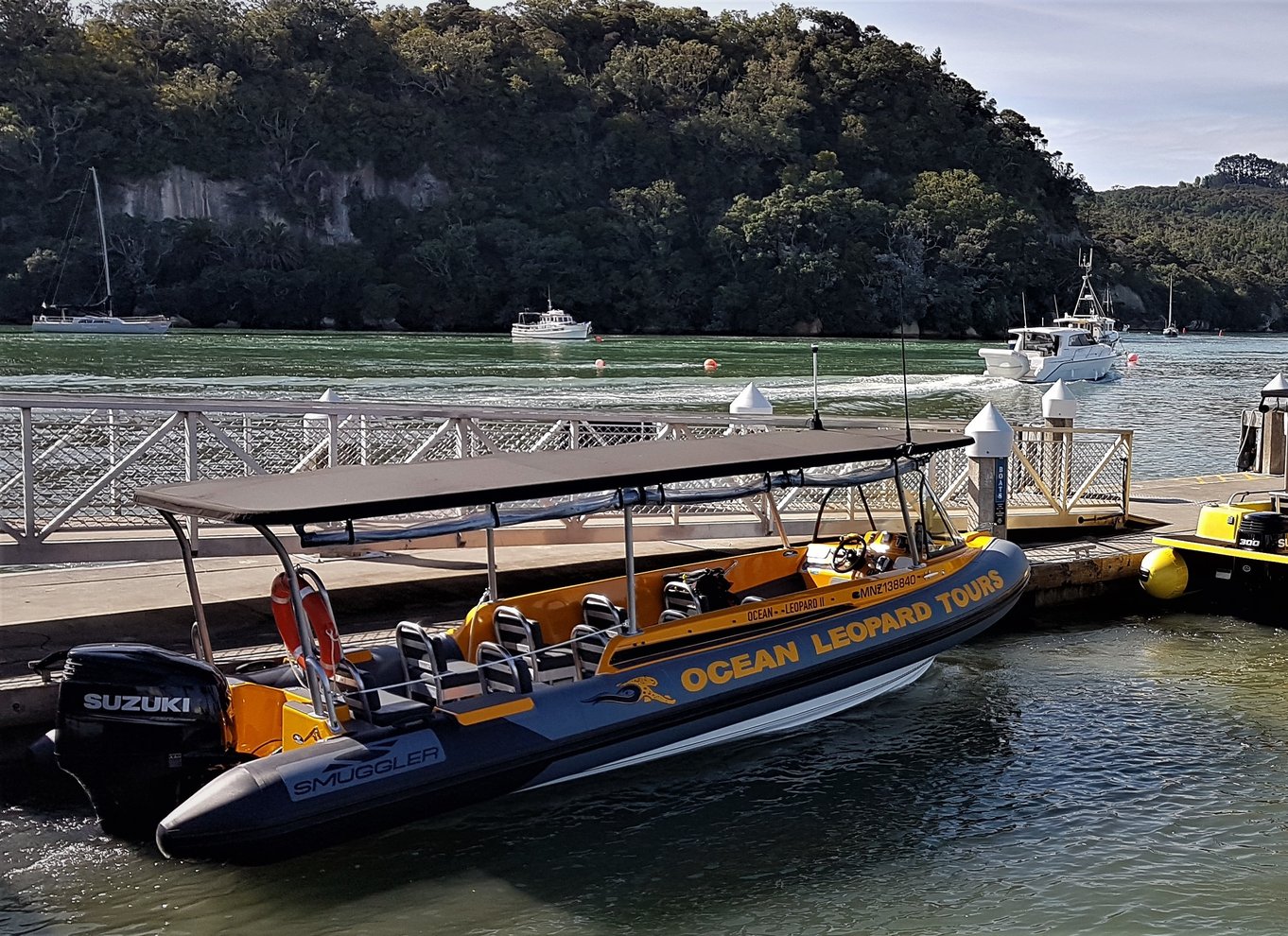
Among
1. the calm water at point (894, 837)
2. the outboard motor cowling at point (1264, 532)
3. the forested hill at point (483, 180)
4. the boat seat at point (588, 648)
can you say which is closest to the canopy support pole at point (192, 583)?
the calm water at point (894, 837)

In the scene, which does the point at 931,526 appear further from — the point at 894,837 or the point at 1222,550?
the point at 894,837

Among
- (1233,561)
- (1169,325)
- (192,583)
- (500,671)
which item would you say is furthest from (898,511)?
(1169,325)

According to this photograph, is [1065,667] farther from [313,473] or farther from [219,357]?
[219,357]

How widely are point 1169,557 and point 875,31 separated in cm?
14658

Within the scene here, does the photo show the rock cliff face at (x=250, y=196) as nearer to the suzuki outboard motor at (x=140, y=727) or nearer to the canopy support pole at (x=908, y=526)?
the canopy support pole at (x=908, y=526)

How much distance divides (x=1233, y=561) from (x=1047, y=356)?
147ft

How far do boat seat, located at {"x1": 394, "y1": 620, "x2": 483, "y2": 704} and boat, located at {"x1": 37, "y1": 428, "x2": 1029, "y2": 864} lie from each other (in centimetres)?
2

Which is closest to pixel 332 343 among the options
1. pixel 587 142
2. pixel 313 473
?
pixel 587 142

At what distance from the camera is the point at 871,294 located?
355 ft

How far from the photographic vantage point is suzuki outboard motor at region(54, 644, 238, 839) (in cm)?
716

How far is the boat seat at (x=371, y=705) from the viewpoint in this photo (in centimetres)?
749

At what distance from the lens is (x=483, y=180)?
390 feet

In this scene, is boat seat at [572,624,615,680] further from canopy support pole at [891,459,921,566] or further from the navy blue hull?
canopy support pole at [891,459,921,566]

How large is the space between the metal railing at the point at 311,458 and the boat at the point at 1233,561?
1544 millimetres
